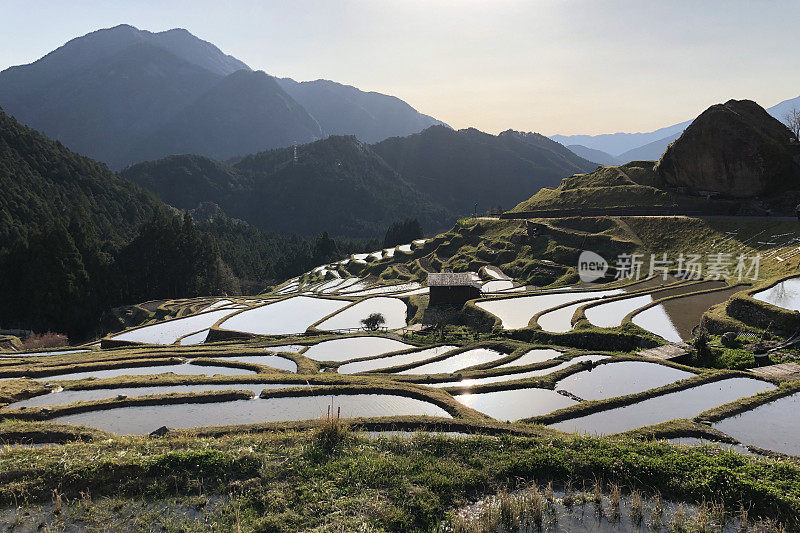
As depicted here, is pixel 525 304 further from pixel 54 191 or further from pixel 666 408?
pixel 54 191

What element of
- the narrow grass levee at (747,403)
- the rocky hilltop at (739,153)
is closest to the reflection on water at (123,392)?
the narrow grass levee at (747,403)

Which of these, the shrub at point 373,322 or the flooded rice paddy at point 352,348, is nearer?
the flooded rice paddy at point 352,348

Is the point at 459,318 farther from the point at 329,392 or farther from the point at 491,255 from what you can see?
the point at 491,255

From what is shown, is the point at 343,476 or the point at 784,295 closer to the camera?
the point at 343,476

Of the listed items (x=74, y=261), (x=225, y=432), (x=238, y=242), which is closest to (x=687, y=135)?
(x=225, y=432)

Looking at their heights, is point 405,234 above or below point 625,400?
above

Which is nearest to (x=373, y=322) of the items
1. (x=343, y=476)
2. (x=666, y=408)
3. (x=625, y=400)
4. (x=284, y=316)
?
(x=284, y=316)

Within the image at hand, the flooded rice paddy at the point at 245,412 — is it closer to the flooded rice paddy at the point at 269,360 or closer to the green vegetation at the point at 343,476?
the green vegetation at the point at 343,476
